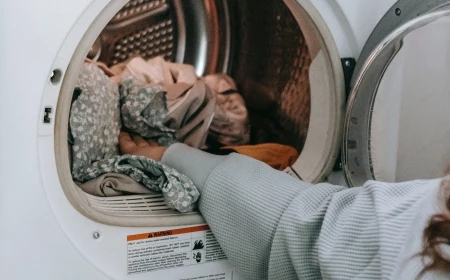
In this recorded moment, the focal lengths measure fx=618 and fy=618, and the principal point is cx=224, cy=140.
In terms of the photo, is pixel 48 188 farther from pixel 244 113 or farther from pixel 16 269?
pixel 244 113

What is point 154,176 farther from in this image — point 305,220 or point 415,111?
point 415,111

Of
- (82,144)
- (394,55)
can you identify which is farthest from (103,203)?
(394,55)

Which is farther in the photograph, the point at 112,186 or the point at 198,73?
the point at 198,73

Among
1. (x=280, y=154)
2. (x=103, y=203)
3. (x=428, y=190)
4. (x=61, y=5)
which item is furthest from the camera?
(x=280, y=154)

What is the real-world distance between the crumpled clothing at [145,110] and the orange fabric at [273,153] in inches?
6.4

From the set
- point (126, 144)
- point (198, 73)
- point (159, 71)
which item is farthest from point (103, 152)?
point (198, 73)

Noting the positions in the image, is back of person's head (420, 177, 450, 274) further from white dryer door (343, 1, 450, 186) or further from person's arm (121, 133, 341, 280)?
white dryer door (343, 1, 450, 186)

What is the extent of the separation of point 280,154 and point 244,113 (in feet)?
0.57

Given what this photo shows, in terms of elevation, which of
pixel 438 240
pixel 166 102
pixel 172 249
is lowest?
pixel 172 249

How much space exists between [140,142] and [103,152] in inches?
4.2

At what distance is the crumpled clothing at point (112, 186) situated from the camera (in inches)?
42.6

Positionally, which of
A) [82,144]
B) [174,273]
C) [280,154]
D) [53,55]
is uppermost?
[53,55]

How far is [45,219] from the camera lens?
93 centimetres

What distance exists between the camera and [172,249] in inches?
42.2
